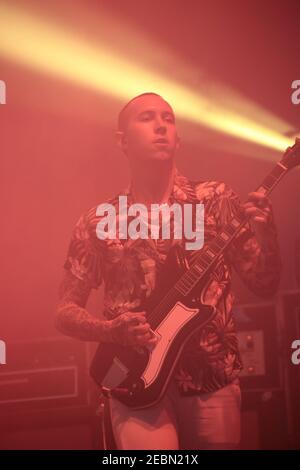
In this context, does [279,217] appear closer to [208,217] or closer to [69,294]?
[208,217]

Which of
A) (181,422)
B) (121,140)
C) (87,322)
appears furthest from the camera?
(121,140)

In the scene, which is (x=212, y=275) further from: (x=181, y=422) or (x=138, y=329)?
(x=181, y=422)

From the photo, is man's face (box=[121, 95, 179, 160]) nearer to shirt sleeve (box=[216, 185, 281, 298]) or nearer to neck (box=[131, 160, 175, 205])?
neck (box=[131, 160, 175, 205])

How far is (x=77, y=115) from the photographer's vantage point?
2.33 m

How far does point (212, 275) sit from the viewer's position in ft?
6.57

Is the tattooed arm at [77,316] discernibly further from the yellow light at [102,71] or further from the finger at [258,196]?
the yellow light at [102,71]

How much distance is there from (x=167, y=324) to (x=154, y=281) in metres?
0.16

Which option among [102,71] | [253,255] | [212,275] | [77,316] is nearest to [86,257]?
[77,316]

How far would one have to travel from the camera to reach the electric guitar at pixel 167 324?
1.92 metres

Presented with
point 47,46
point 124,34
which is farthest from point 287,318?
point 47,46

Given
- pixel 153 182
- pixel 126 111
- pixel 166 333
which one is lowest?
pixel 166 333

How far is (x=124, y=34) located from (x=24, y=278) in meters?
1.10

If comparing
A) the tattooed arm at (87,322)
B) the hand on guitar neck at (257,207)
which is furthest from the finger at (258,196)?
the tattooed arm at (87,322)

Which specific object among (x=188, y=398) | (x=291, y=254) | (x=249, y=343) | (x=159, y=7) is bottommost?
(x=188, y=398)
